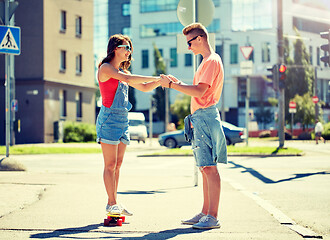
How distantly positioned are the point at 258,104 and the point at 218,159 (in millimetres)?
59716

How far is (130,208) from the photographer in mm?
6637

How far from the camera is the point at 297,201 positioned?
752 centimetres

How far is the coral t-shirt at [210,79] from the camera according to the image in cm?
538

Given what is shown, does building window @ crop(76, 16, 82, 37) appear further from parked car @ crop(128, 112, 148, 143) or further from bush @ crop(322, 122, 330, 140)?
bush @ crop(322, 122, 330, 140)

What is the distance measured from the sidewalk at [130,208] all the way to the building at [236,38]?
5370 cm

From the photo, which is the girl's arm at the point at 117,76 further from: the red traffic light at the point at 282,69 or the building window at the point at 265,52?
the building window at the point at 265,52

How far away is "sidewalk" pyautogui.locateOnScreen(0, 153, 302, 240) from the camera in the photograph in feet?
16.4

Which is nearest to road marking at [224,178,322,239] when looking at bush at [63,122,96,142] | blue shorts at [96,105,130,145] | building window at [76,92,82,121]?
blue shorts at [96,105,130,145]

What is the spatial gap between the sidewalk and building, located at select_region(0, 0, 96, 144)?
1062 inches

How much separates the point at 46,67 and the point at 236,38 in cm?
3253

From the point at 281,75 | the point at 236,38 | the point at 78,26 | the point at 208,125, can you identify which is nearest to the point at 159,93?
the point at 236,38

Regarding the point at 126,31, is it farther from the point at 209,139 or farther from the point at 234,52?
the point at 209,139

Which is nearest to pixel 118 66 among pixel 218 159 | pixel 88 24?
pixel 218 159

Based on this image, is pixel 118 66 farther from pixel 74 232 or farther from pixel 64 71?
pixel 64 71
